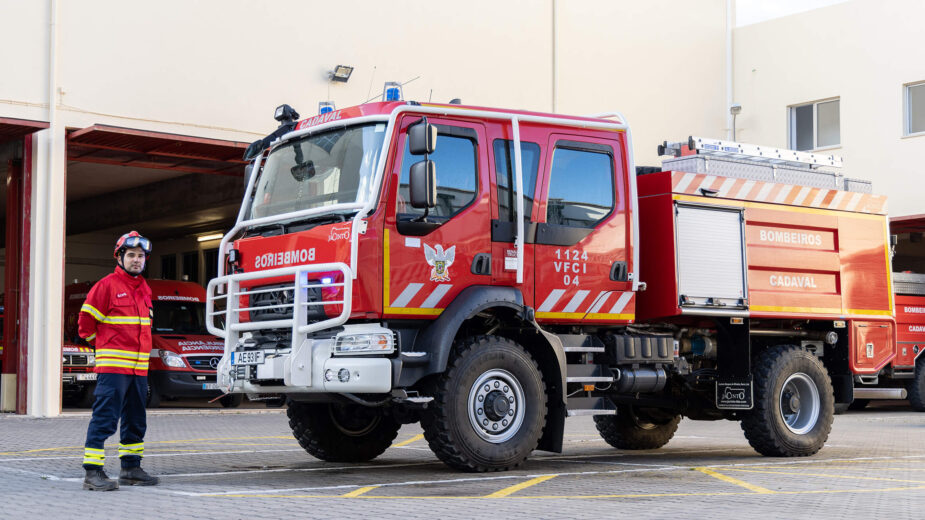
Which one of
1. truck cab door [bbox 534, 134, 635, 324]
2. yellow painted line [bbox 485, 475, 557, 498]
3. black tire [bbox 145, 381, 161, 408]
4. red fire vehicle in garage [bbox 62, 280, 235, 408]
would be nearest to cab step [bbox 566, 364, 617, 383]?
truck cab door [bbox 534, 134, 635, 324]

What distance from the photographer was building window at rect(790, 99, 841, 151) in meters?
25.9

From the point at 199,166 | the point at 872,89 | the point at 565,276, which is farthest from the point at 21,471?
the point at 872,89

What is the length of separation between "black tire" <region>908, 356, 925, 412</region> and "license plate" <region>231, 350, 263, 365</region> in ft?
52.1

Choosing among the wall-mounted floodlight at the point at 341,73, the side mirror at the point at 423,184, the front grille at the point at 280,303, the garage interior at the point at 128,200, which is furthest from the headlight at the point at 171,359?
the side mirror at the point at 423,184

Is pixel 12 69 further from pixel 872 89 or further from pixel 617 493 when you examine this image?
pixel 872 89

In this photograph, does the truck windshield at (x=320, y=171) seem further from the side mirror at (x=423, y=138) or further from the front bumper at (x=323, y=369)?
the front bumper at (x=323, y=369)

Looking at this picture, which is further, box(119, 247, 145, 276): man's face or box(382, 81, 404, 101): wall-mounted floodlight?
box(382, 81, 404, 101): wall-mounted floodlight

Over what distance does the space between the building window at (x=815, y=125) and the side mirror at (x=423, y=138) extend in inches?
738

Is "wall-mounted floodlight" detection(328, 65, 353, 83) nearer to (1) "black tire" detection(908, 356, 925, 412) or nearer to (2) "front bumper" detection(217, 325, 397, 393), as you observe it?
(2) "front bumper" detection(217, 325, 397, 393)

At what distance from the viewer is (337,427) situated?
10.7 meters

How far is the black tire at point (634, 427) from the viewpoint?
1277 centimetres

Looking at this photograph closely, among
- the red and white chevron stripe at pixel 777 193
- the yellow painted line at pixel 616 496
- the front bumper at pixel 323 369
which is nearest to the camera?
the yellow painted line at pixel 616 496

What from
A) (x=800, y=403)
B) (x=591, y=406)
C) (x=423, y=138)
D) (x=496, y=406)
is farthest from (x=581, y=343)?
(x=800, y=403)

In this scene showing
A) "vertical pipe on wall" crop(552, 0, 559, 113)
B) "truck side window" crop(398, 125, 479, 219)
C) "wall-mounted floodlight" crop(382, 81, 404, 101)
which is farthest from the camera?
"vertical pipe on wall" crop(552, 0, 559, 113)
